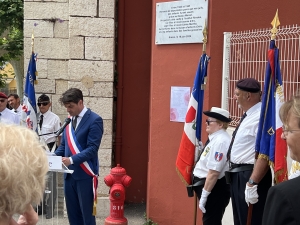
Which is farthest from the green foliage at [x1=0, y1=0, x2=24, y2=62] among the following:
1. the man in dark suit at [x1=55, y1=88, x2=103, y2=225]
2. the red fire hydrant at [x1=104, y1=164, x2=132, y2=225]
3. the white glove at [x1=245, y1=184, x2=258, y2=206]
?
the white glove at [x1=245, y1=184, x2=258, y2=206]

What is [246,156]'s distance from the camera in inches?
176

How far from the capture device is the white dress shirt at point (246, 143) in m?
4.46

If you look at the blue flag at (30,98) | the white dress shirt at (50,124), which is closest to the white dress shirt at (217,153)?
the white dress shirt at (50,124)

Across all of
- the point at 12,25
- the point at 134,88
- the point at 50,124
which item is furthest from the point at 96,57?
the point at 12,25

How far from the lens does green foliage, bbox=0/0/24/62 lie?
501 inches

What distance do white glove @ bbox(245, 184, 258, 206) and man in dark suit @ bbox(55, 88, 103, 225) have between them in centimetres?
194

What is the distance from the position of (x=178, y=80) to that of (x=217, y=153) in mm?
1794

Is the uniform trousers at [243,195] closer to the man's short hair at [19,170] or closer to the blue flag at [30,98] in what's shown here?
the man's short hair at [19,170]

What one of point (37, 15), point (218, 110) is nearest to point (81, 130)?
point (218, 110)

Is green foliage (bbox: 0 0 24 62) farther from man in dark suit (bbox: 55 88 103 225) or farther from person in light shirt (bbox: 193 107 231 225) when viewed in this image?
person in light shirt (bbox: 193 107 231 225)

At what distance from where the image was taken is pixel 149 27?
8094 mm

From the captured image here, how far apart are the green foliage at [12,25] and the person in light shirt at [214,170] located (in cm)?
914

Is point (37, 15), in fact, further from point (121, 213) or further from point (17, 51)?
point (17, 51)

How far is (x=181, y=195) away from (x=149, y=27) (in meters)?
3.08
